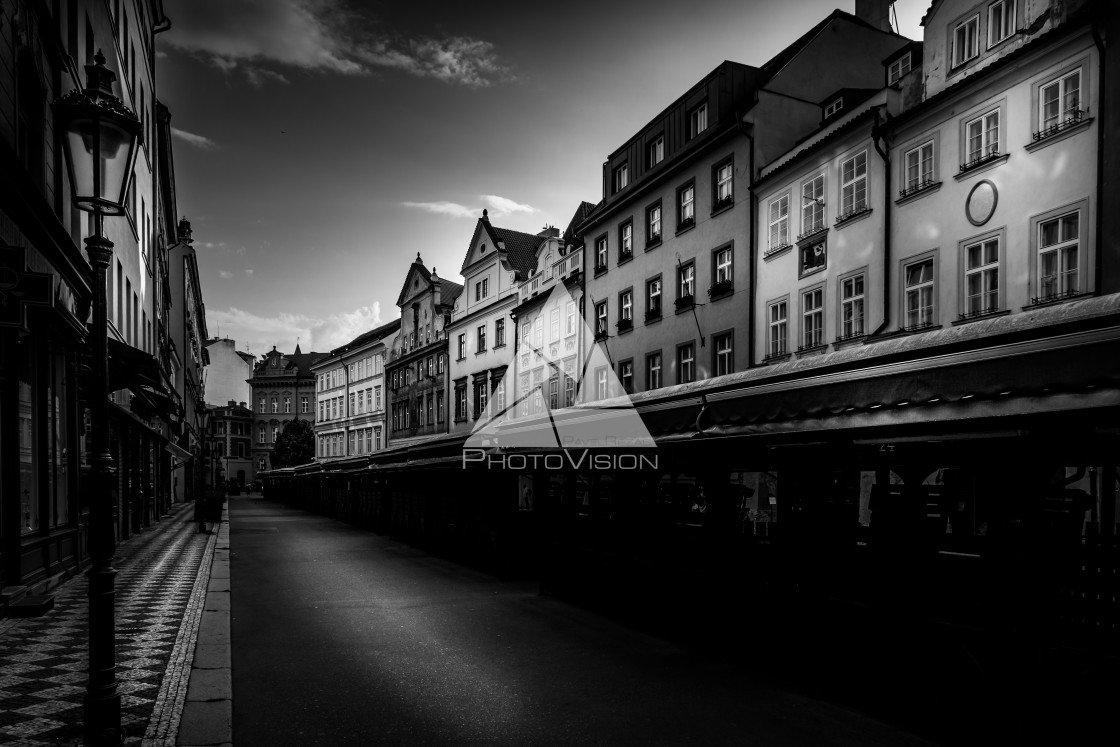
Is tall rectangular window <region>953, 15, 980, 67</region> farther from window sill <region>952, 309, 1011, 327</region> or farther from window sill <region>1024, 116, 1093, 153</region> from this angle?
window sill <region>952, 309, 1011, 327</region>

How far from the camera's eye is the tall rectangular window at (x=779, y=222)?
24375 millimetres

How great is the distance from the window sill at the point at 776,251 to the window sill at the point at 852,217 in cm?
212

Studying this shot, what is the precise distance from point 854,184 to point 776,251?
354 cm

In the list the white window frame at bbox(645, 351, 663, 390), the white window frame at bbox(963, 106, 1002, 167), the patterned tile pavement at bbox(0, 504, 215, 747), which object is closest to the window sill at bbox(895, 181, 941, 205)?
the white window frame at bbox(963, 106, 1002, 167)

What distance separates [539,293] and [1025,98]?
2685 cm

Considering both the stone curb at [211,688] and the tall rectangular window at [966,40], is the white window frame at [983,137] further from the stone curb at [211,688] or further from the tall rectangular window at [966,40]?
the stone curb at [211,688]

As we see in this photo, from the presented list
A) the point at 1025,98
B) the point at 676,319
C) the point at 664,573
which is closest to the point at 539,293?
the point at 676,319

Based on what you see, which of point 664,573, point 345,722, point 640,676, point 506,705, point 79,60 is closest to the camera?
point 345,722

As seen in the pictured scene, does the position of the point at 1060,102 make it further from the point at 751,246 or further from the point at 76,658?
the point at 76,658

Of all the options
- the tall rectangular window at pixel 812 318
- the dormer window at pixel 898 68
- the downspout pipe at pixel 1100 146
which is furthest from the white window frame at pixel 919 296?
the dormer window at pixel 898 68

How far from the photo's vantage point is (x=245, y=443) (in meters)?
104

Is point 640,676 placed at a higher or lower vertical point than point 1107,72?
lower

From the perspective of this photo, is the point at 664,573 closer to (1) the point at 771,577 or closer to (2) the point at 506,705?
(1) the point at 771,577

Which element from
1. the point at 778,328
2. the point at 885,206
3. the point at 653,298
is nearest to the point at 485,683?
the point at 885,206
